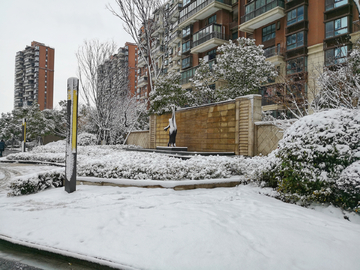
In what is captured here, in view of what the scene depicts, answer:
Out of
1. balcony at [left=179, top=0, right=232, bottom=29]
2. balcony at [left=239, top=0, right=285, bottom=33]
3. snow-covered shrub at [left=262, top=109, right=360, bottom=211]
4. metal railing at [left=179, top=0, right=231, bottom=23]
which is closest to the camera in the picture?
snow-covered shrub at [left=262, top=109, right=360, bottom=211]

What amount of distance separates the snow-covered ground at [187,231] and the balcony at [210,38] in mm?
23769

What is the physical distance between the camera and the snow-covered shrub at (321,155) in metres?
4.16

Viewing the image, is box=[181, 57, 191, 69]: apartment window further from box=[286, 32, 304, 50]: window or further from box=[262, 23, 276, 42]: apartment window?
box=[286, 32, 304, 50]: window

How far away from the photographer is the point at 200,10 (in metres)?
27.8

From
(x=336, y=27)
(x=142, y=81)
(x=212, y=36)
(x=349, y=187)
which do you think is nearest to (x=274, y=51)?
(x=336, y=27)

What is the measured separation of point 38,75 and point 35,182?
80.4 metres

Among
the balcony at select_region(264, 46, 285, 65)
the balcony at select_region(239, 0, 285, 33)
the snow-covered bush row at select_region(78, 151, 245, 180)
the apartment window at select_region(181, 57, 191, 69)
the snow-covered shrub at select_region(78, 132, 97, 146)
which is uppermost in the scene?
the balcony at select_region(239, 0, 285, 33)

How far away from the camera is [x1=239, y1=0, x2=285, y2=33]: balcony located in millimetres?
20916

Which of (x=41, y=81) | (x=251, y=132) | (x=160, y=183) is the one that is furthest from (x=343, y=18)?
(x=41, y=81)

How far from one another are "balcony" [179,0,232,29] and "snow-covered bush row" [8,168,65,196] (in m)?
25.0

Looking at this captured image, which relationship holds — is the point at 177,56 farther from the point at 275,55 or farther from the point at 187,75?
the point at 275,55

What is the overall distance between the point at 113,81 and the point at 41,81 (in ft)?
213

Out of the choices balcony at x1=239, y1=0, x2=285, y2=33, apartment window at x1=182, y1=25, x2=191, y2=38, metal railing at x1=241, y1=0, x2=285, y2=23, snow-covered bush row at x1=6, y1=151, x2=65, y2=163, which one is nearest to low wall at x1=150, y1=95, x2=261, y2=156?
snow-covered bush row at x1=6, y1=151, x2=65, y2=163

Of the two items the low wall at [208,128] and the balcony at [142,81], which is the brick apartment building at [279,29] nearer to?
the low wall at [208,128]
